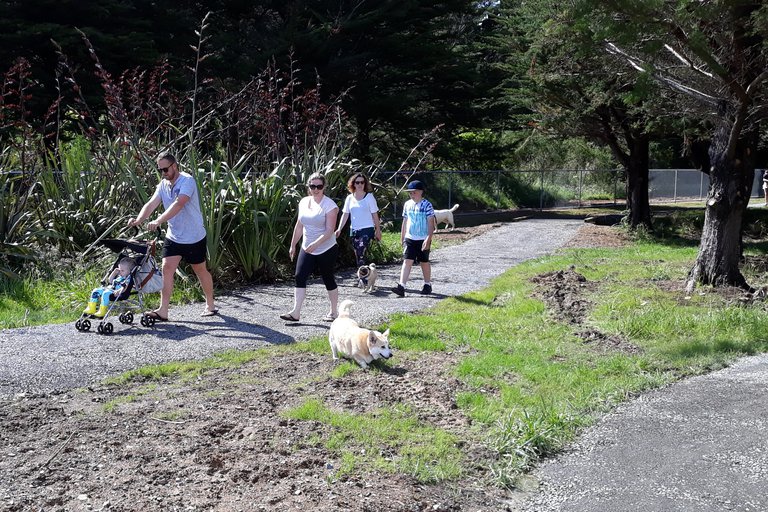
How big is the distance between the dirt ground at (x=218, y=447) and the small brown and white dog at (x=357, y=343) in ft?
0.63

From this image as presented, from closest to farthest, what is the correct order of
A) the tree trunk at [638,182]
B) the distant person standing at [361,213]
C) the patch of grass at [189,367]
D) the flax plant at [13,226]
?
the patch of grass at [189,367] → the flax plant at [13,226] → the distant person standing at [361,213] → the tree trunk at [638,182]

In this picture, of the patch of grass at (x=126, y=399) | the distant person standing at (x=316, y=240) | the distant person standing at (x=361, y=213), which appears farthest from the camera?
the distant person standing at (x=361, y=213)

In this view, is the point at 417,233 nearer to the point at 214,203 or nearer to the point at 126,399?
the point at 214,203

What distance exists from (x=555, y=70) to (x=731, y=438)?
13453mm

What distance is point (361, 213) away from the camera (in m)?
11.2

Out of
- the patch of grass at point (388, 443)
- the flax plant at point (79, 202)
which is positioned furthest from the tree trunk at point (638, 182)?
the patch of grass at point (388, 443)

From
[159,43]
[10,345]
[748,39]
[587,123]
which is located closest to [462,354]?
[10,345]

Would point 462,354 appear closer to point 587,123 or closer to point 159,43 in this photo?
point 587,123

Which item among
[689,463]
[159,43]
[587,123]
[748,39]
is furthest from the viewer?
[159,43]

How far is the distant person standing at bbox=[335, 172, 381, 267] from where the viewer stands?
1095 centimetres

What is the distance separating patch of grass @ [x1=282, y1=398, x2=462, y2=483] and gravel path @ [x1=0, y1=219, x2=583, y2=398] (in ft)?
6.99

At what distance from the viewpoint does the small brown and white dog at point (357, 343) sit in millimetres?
6781

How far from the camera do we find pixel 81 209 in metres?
Result: 11.6

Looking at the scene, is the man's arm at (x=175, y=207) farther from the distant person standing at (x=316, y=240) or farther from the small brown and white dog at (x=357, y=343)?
the small brown and white dog at (x=357, y=343)
